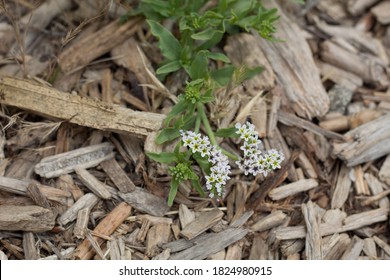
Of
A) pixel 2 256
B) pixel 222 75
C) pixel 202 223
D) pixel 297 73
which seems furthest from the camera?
pixel 297 73

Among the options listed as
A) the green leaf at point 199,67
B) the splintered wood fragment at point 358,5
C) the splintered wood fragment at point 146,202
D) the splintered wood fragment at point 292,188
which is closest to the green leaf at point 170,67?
the green leaf at point 199,67

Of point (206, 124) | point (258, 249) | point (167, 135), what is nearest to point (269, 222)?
point (258, 249)

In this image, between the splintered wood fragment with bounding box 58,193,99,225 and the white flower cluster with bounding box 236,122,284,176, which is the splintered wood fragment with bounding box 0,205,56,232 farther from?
the white flower cluster with bounding box 236,122,284,176

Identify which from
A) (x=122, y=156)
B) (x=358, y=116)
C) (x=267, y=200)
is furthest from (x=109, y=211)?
(x=358, y=116)

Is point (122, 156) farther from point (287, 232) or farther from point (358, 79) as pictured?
point (358, 79)

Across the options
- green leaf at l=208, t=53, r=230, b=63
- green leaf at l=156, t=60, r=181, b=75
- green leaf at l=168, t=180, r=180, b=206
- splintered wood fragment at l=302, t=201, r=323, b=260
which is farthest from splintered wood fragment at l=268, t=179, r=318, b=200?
green leaf at l=156, t=60, r=181, b=75

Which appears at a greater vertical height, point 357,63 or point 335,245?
point 357,63

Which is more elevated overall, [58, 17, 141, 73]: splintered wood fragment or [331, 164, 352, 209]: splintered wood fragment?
[58, 17, 141, 73]: splintered wood fragment

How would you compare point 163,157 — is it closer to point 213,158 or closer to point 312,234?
point 213,158
